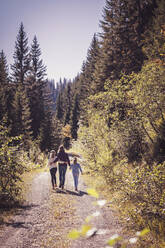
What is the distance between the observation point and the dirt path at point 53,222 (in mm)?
4891

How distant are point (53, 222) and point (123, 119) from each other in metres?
9.51

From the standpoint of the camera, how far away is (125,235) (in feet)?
17.2

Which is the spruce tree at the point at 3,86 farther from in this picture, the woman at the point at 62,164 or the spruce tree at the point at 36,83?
the woman at the point at 62,164

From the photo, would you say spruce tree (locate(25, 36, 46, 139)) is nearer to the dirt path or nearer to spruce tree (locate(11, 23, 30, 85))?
spruce tree (locate(11, 23, 30, 85))

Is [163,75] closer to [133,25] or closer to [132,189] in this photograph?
[132,189]

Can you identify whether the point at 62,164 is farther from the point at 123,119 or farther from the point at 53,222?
the point at 123,119

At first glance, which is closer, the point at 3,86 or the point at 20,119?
the point at 20,119

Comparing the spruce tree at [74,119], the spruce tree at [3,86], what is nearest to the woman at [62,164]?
the spruce tree at [3,86]

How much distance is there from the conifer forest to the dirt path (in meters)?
0.96

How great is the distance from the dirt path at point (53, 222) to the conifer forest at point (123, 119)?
3.15 feet

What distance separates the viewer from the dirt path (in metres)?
4.89

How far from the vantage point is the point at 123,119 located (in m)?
13.7

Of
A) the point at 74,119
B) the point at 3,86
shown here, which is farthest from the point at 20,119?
the point at 74,119

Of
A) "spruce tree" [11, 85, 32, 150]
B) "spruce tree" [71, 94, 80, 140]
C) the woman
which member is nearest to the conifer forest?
"spruce tree" [11, 85, 32, 150]
